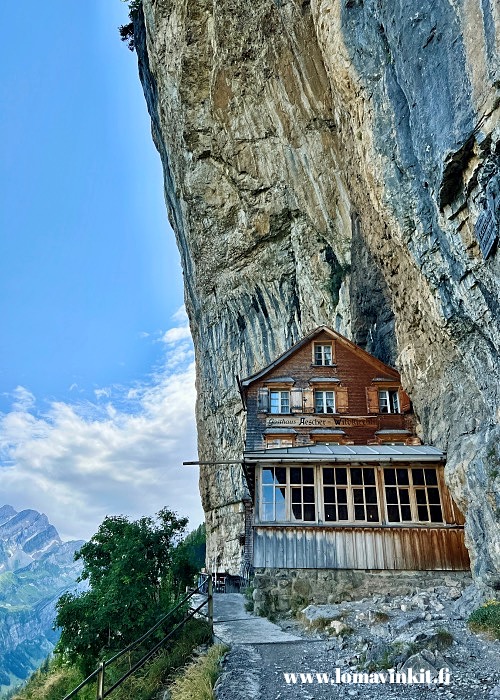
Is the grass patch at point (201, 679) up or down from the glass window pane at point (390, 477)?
down

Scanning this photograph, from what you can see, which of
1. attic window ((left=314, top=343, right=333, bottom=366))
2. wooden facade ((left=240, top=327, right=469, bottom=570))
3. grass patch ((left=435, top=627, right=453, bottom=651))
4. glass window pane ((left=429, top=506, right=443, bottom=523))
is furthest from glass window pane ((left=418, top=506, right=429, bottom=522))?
attic window ((left=314, top=343, right=333, bottom=366))

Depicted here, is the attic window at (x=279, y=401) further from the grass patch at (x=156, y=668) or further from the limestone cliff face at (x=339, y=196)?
the grass patch at (x=156, y=668)

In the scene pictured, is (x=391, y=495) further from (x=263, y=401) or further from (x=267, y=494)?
(x=263, y=401)

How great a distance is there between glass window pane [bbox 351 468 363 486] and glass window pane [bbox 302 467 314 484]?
1.40 m

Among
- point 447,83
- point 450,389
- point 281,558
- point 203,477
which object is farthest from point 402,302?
point 203,477

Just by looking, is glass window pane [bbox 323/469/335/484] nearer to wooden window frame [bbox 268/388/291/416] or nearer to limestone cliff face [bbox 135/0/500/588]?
limestone cliff face [bbox 135/0/500/588]

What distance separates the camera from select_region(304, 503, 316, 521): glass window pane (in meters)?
15.4

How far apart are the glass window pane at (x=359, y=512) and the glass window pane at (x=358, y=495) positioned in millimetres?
223

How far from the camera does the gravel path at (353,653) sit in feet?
22.7

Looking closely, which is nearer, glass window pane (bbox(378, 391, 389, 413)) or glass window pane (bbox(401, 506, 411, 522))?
glass window pane (bbox(401, 506, 411, 522))

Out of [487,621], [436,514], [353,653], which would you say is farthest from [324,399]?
[353,653]

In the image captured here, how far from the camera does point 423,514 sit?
15672mm

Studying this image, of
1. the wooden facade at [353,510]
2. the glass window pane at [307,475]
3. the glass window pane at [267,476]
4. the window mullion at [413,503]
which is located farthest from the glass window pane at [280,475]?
the window mullion at [413,503]

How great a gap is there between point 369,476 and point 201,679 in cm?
995
